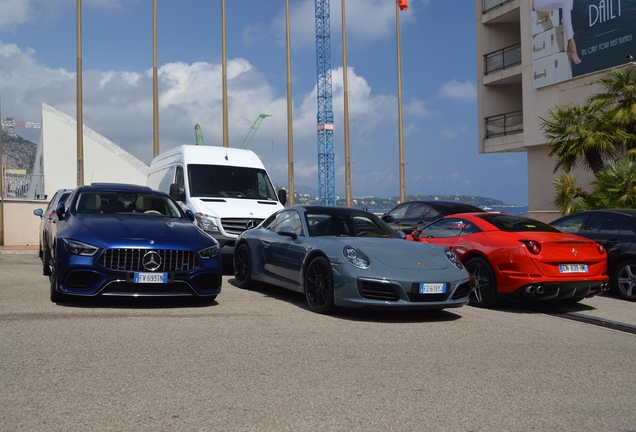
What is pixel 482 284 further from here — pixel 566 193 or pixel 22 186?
pixel 22 186

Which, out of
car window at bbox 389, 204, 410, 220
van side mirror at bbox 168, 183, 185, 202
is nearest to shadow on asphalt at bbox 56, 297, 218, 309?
van side mirror at bbox 168, 183, 185, 202

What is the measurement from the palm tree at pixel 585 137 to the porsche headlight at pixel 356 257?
11950mm

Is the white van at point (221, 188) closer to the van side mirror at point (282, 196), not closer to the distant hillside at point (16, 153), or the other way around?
the van side mirror at point (282, 196)

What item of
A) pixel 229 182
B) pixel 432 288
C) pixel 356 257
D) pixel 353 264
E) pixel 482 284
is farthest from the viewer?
pixel 229 182

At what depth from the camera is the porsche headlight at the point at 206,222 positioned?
42.1 ft

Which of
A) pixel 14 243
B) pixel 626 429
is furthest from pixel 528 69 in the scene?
pixel 626 429

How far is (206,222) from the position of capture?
12891 mm

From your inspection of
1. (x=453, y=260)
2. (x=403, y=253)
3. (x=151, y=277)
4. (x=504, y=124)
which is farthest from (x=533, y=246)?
(x=504, y=124)

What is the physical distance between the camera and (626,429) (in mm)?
3979

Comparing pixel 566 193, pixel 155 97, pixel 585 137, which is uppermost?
pixel 155 97

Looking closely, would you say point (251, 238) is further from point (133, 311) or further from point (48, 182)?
point (48, 182)

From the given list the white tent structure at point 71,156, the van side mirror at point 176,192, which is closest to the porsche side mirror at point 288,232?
the van side mirror at point 176,192

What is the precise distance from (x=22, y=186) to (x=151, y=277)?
22030 millimetres

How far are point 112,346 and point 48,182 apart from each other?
3871 centimetres
